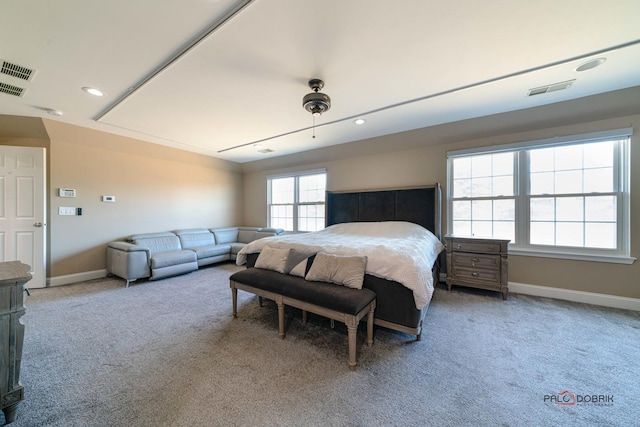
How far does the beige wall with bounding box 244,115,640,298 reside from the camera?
276cm

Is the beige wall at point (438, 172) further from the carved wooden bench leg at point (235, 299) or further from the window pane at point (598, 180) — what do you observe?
the carved wooden bench leg at point (235, 299)

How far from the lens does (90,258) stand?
4.05 metres

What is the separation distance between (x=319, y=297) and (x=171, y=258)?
348cm

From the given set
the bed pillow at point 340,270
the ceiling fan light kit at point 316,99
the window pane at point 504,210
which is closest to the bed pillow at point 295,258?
the bed pillow at point 340,270

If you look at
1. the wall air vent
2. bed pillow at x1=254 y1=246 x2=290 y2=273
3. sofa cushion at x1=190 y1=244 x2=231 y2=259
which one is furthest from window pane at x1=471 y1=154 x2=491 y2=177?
the wall air vent

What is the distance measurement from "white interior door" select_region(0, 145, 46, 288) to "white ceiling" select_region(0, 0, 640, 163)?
0.73 meters

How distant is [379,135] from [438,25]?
248 centimetres

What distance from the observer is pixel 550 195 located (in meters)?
3.22

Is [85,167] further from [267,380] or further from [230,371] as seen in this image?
[267,380]

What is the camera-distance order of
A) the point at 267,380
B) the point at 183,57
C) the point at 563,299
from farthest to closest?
the point at 563,299 < the point at 183,57 < the point at 267,380

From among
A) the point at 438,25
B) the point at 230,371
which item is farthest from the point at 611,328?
the point at 230,371

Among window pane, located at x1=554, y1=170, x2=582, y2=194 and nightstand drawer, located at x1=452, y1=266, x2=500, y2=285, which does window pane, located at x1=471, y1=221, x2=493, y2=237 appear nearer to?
nightstand drawer, located at x1=452, y1=266, x2=500, y2=285

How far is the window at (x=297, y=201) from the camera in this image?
213 inches

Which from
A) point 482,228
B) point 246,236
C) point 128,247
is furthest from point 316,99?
point 246,236
